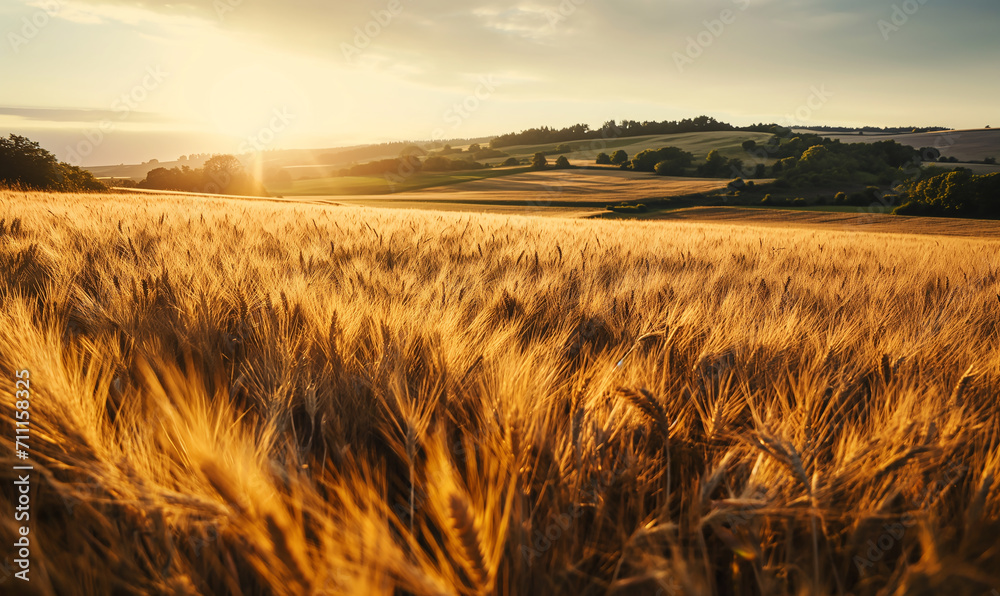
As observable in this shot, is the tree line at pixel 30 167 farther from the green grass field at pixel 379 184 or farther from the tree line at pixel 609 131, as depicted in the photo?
the tree line at pixel 609 131

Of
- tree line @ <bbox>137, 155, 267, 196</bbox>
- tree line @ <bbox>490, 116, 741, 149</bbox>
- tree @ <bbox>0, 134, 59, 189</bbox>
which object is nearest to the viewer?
tree @ <bbox>0, 134, 59, 189</bbox>

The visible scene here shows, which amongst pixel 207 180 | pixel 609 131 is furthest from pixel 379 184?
pixel 609 131

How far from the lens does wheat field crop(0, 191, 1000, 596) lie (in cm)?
67

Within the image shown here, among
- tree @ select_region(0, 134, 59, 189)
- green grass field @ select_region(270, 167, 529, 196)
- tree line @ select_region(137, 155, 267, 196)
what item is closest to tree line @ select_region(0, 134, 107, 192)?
tree @ select_region(0, 134, 59, 189)

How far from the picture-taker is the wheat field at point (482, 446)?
0.67m

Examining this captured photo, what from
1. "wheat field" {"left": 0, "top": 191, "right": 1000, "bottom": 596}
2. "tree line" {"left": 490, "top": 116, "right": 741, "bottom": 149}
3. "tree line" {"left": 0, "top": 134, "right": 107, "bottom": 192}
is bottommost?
"wheat field" {"left": 0, "top": 191, "right": 1000, "bottom": 596}

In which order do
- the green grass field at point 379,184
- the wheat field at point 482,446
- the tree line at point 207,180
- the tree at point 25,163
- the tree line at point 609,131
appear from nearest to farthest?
the wheat field at point 482,446 → the tree at point 25,163 → the tree line at point 207,180 → the green grass field at point 379,184 → the tree line at point 609,131

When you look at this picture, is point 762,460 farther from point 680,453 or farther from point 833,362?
point 833,362

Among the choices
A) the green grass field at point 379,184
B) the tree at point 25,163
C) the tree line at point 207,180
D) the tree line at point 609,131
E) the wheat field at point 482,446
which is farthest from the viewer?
the tree line at point 609,131

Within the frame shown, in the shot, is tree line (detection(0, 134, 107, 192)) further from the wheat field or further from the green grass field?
the wheat field

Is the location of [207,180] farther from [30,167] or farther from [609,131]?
[609,131]

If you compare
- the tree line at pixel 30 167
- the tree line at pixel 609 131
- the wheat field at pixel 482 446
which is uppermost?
the tree line at pixel 609 131

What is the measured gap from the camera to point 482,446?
0.92 metres

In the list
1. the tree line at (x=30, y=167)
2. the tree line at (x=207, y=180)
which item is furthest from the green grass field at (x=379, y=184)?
the tree line at (x=30, y=167)
